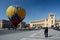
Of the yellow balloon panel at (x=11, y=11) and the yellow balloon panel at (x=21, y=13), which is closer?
the yellow balloon panel at (x=11, y=11)

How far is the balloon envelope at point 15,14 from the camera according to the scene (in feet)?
152

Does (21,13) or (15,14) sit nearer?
(15,14)

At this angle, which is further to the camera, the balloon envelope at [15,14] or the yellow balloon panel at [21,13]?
the yellow balloon panel at [21,13]

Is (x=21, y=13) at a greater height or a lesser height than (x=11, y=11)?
lesser

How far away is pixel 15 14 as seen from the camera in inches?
1833

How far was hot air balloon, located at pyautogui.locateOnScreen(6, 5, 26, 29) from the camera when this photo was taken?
46.4 meters

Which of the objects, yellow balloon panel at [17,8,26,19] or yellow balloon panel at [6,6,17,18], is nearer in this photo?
yellow balloon panel at [6,6,17,18]

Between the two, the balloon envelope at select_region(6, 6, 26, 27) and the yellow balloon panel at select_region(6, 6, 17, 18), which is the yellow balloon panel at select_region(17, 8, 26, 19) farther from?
the yellow balloon panel at select_region(6, 6, 17, 18)

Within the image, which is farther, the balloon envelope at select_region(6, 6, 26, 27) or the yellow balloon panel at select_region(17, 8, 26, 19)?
the yellow balloon panel at select_region(17, 8, 26, 19)

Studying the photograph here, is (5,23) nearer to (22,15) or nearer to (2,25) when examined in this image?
(2,25)

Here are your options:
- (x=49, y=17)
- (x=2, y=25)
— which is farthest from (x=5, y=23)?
(x=49, y=17)

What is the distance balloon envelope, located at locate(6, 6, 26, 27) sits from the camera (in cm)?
4642

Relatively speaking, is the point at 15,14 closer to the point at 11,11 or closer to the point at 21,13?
the point at 11,11

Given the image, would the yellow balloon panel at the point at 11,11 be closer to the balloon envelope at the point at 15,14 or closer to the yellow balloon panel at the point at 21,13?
the balloon envelope at the point at 15,14
